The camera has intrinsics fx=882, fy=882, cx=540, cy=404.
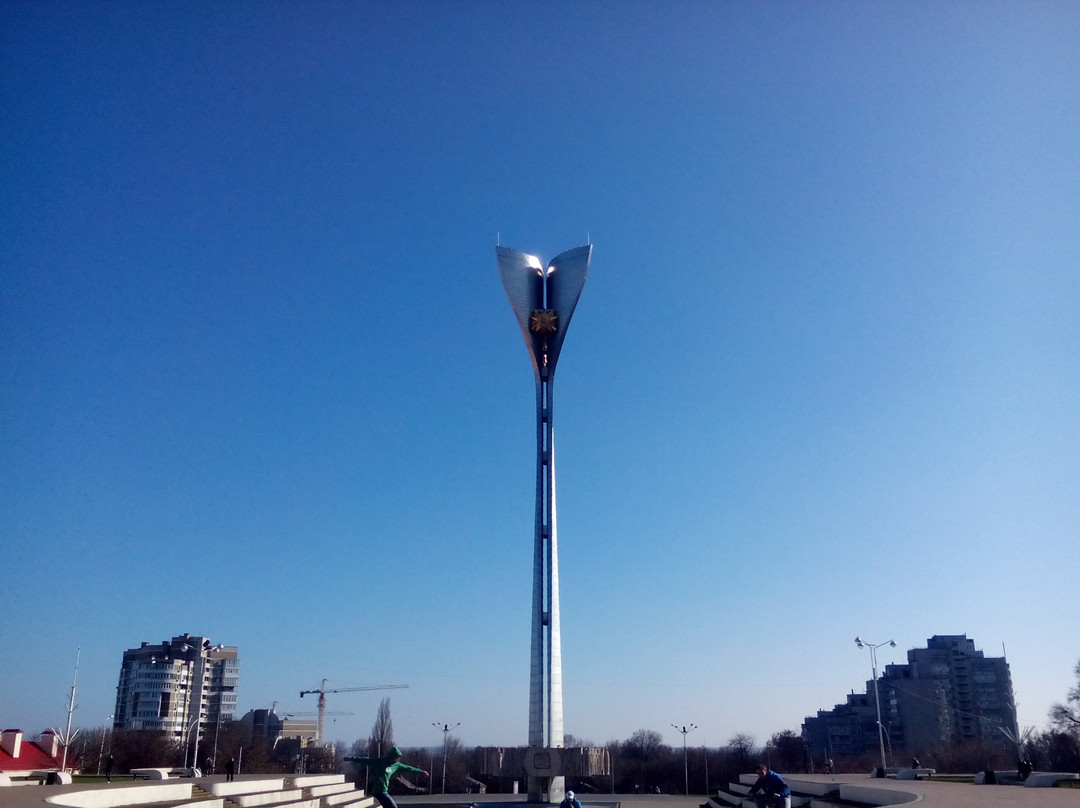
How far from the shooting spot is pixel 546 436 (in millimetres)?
35969

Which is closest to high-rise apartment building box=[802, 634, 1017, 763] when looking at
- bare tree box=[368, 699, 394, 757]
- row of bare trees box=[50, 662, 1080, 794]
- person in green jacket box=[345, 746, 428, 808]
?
row of bare trees box=[50, 662, 1080, 794]

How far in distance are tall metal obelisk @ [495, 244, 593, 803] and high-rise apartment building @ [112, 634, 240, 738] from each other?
46917 millimetres

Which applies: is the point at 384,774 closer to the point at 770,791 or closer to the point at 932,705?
the point at 770,791

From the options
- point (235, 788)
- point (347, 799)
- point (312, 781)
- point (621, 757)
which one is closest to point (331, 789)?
point (347, 799)

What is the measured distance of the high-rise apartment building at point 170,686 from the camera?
73250 mm

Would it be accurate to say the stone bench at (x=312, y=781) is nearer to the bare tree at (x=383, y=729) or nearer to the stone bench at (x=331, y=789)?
the stone bench at (x=331, y=789)

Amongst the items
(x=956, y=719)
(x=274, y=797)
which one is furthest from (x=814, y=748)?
(x=274, y=797)

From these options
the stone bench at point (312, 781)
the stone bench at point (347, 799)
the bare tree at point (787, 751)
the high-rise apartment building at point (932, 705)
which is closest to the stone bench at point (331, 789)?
the stone bench at point (347, 799)

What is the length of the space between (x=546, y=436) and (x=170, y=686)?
180ft

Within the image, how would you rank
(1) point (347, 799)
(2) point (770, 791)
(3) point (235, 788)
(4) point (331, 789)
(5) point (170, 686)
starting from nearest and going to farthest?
(2) point (770, 791), (3) point (235, 788), (4) point (331, 789), (1) point (347, 799), (5) point (170, 686)

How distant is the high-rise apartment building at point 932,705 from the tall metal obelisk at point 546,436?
46823 mm

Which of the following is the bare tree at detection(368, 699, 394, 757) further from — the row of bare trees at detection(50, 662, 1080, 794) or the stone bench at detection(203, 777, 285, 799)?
the stone bench at detection(203, 777, 285, 799)

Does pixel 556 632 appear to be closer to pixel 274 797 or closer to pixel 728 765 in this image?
pixel 274 797

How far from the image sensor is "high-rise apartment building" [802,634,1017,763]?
233ft
